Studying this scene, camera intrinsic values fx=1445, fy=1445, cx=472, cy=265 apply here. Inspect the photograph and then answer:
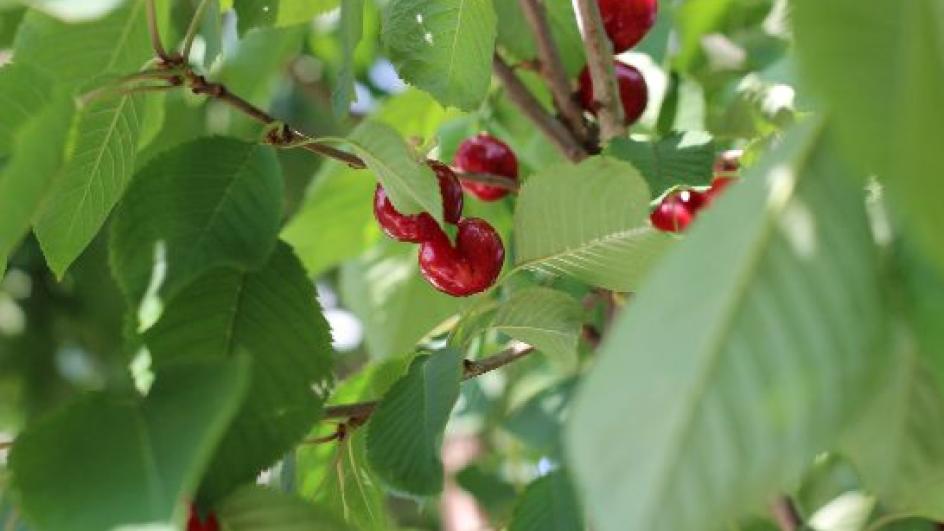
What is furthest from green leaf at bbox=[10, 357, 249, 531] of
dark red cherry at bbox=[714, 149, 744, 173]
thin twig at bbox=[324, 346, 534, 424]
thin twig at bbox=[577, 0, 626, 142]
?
dark red cherry at bbox=[714, 149, 744, 173]

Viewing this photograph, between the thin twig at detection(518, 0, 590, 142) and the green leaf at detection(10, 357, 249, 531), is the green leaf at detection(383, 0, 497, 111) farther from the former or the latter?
the green leaf at detection(10, 357, 249, 531)

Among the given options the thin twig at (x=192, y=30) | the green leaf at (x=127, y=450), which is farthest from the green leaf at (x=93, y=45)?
the green leaf at (x=127, y=450)

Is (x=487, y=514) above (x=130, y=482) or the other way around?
the other way around

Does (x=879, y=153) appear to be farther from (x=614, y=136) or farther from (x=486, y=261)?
(x=614, y=136)

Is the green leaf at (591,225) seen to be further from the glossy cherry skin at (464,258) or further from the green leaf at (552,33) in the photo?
the green leaf at (552,33)

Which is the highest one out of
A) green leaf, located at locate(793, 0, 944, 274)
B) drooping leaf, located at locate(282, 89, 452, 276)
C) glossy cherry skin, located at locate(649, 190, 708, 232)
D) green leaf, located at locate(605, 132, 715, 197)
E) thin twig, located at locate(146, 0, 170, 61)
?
green leaf, located at locate(793, 0, 944, 274)

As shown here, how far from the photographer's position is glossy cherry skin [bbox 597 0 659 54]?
122cm

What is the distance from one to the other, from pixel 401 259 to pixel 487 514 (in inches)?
21.9

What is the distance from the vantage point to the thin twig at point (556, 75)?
1207 mm

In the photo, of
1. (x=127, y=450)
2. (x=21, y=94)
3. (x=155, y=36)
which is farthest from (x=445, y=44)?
(x=127, y=450)

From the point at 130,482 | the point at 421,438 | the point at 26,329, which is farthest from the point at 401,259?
the point at 26,329

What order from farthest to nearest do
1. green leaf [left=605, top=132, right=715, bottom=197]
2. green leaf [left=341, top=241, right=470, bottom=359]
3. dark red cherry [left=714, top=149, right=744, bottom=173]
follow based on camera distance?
green leaf [left=341, top=241, right=470, bottom=359] < dark red cherry [left=714, top=149, right=744, bottom=173] < green leaf [left=605, top=132, right=715, bottom=197]

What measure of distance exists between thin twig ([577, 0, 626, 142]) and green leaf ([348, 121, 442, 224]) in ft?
0.91

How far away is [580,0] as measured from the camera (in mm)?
1073
